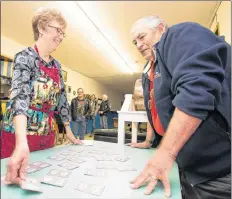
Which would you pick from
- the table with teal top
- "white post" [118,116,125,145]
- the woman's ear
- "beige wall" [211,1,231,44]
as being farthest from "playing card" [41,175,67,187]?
"beige wall" [211,1,231,44]

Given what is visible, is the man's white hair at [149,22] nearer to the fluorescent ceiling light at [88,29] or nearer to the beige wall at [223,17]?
the fluorescent ceiling light at [88,29]

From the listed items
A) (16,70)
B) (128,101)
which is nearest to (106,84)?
(128,101)

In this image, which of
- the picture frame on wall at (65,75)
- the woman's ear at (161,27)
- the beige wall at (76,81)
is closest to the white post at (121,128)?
the beige wall at (76,81)

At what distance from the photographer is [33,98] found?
42 centimetres

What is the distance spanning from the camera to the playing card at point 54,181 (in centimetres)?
27

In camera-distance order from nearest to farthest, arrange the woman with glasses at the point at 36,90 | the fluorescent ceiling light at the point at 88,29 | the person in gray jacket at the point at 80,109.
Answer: the woman with glasses at the point at 36,90 → the fluorescent ceiling light at the point at 88,29 → the person in gray jacket at the point at 80,109

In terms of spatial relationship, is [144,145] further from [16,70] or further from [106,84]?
[16,70]

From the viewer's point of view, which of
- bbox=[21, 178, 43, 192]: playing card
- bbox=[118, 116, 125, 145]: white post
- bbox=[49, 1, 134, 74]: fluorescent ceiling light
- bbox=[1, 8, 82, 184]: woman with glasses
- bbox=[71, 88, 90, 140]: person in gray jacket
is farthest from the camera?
bbox=[118, 116, 125, 145]: white post

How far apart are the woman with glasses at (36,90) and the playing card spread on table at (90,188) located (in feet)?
0.36

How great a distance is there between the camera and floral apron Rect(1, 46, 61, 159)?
418 millimetres

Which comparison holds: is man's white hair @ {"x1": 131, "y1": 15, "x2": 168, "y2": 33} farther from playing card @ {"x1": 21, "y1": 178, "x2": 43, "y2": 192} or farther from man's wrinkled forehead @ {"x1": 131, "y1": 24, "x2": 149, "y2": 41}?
playing card @ {"x1": 21, "y1": 178, "x2": 43, "y2": 192}

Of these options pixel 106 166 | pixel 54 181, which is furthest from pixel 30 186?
pixel 106 166

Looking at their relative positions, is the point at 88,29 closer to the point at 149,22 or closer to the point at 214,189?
the point at 149,22

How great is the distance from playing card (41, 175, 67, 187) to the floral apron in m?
0.15
